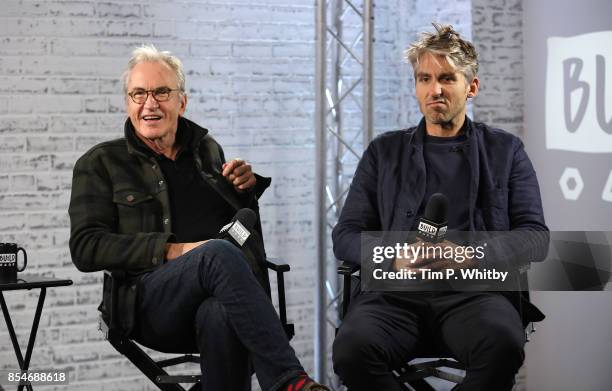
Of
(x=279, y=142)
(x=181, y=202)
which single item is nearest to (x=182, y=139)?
(x=181, y=202)

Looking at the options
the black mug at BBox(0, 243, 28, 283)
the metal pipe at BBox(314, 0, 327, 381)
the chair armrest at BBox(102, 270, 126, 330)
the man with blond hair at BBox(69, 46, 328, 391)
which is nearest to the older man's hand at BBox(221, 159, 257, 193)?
the man with blond hair at BBox(69, 46, 328, 391)

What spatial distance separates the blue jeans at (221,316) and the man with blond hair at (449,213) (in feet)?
0.74

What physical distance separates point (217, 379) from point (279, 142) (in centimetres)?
183

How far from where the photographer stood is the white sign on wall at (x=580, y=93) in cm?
329

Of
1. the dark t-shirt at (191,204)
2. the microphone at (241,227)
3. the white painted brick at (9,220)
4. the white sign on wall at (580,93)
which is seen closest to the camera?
the microphone at (241,227)

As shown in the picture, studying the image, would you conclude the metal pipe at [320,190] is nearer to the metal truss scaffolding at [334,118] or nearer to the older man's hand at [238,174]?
the metal truss scaffolding at [334,118]

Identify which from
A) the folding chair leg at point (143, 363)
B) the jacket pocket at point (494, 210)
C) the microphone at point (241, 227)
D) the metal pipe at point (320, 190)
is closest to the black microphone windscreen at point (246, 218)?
the microphone at point (241, 227)

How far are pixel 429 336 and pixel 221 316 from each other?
25.8 inches

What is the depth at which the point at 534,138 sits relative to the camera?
3852 millimetres

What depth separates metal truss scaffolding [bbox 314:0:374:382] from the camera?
376 centimetres

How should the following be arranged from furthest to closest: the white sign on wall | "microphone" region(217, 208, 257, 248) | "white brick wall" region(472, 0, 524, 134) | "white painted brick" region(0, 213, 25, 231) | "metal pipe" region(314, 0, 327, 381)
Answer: "white brick wall" region(472, 0, 524, 134) < "metal pipe" region(314, 0, 327, 381) < "white painted brick" region(0, 213, 25, 231) < the white sign on wall < "microphone" region(217, 208, 257, 248)

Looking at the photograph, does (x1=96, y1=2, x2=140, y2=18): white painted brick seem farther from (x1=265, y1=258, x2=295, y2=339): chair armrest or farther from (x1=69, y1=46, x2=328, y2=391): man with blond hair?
(x1=265, y1=258, x2=295, y2=339): chair armrest

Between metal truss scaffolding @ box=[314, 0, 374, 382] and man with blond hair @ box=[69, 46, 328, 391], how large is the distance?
2.87 feet

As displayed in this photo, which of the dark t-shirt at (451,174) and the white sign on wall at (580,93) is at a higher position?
the white sign on wall at (580,93)
